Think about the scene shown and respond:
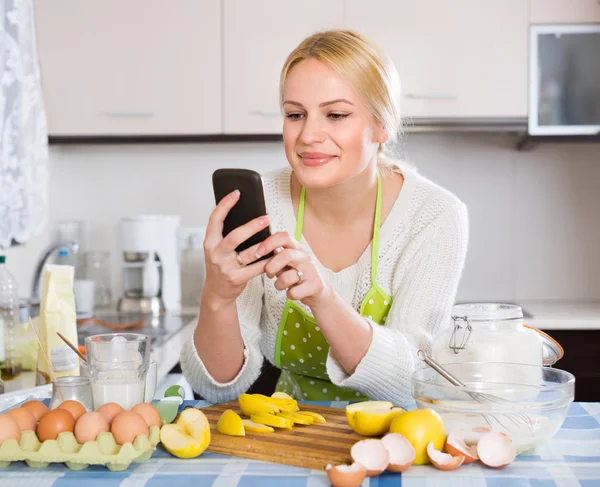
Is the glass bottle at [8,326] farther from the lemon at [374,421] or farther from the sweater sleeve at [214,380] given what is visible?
the lemon at [374,421]

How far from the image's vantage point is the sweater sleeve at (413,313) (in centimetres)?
129

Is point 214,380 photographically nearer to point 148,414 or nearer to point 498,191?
point 148,414

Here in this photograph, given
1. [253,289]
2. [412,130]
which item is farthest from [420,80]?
[253,289]

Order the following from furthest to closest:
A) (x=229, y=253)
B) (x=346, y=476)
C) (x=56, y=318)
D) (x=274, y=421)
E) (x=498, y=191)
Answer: (x=498, y=191) < (x=56, y=318) < (x=229, y=253) < (x=274, y=421) < (x=346, y=476)

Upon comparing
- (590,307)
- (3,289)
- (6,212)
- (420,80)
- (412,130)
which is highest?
(420,80)

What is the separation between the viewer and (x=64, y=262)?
290cm

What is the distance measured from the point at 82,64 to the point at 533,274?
184cm

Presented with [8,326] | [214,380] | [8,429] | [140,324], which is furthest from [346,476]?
[140,324]

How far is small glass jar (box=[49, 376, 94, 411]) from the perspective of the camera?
3.44 feet

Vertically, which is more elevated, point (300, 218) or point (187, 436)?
point (300, 218)

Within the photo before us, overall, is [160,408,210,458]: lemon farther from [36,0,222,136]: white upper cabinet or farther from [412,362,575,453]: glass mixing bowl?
[36,0,222,136]: white upper cabinet

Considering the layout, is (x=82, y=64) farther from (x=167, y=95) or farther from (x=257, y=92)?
(x=257, y=92)

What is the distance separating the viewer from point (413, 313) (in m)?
1.45

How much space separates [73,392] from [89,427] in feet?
0.51
